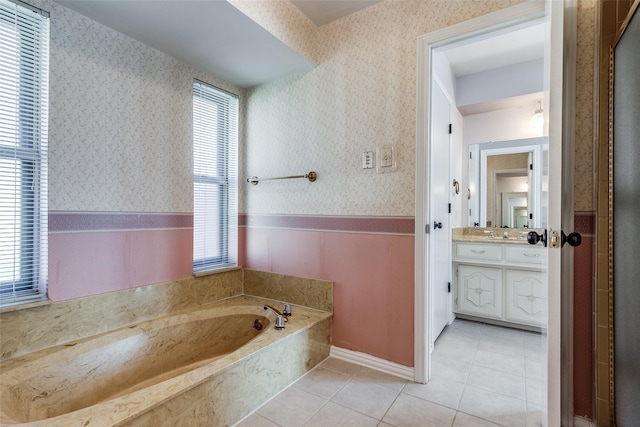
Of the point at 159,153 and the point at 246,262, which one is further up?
the point at 159,153

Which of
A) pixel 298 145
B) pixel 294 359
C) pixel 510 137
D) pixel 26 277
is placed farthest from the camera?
pixel 510 137

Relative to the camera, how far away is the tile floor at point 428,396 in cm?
155

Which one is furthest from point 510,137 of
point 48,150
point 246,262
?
point 48,150

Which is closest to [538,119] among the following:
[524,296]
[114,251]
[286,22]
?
[524,296]

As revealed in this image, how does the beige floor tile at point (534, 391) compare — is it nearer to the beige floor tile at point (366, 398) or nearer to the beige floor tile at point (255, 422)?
the beige floor tile at point (366, 398)

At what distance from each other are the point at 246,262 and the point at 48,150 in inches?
62.4

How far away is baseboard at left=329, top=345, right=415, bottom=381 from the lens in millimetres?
1942

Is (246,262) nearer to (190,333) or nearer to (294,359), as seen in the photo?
(190,333)

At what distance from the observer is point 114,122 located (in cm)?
190

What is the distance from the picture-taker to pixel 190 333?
83.5 inches

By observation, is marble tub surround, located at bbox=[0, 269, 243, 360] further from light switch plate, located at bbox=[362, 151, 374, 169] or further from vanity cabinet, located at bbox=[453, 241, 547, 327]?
vanity cabinet, located at bbox=[453, 241, 547, 327]

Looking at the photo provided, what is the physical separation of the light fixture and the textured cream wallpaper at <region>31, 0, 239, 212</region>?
10.4 feet

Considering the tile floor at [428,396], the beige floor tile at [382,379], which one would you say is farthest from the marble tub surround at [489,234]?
the beige floor tile at [382,379]

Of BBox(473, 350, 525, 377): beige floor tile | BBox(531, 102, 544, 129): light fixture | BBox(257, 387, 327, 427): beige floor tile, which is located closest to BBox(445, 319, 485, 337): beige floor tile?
BBox(473, 350, 525, 377): beige floor tile
